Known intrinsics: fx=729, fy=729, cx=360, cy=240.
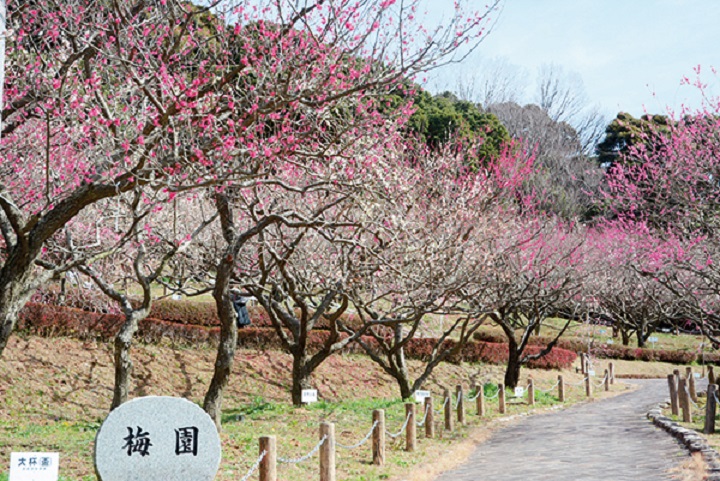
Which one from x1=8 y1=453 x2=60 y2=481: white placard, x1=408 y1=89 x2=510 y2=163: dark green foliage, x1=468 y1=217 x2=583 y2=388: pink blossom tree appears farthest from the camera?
x1=408 y1=89 x2=510 y2=163: dark green foliage

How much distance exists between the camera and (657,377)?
30.2 metres

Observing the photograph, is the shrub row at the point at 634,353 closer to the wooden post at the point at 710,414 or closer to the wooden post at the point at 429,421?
the wooden post at the point at 710,414

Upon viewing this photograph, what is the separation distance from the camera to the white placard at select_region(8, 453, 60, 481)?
5906mm

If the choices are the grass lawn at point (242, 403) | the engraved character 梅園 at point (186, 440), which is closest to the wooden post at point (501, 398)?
the grass lawn at point (242, 403)

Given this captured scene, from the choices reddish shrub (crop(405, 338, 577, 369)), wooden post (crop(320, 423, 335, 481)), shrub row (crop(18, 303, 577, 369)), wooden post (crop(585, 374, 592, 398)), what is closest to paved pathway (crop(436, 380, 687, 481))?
wooden post (crop(320, 423, 335, 481))

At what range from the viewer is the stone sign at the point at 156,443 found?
523 cm

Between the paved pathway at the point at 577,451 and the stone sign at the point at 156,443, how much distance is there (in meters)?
5.12

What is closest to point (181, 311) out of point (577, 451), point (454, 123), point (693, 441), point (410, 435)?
point (410, 435)

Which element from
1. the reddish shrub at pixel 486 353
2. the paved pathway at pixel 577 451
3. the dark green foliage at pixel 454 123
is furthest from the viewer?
the dark green foliage at pixel 454 123

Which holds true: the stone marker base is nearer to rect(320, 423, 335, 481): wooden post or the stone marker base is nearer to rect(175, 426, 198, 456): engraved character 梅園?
rect(320, 423, 335, 481): wooden post

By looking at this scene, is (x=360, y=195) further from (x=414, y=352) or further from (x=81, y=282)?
(x=414, y=352)

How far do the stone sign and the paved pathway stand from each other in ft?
16.8

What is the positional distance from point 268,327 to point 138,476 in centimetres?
1628

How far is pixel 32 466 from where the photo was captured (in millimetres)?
5949
